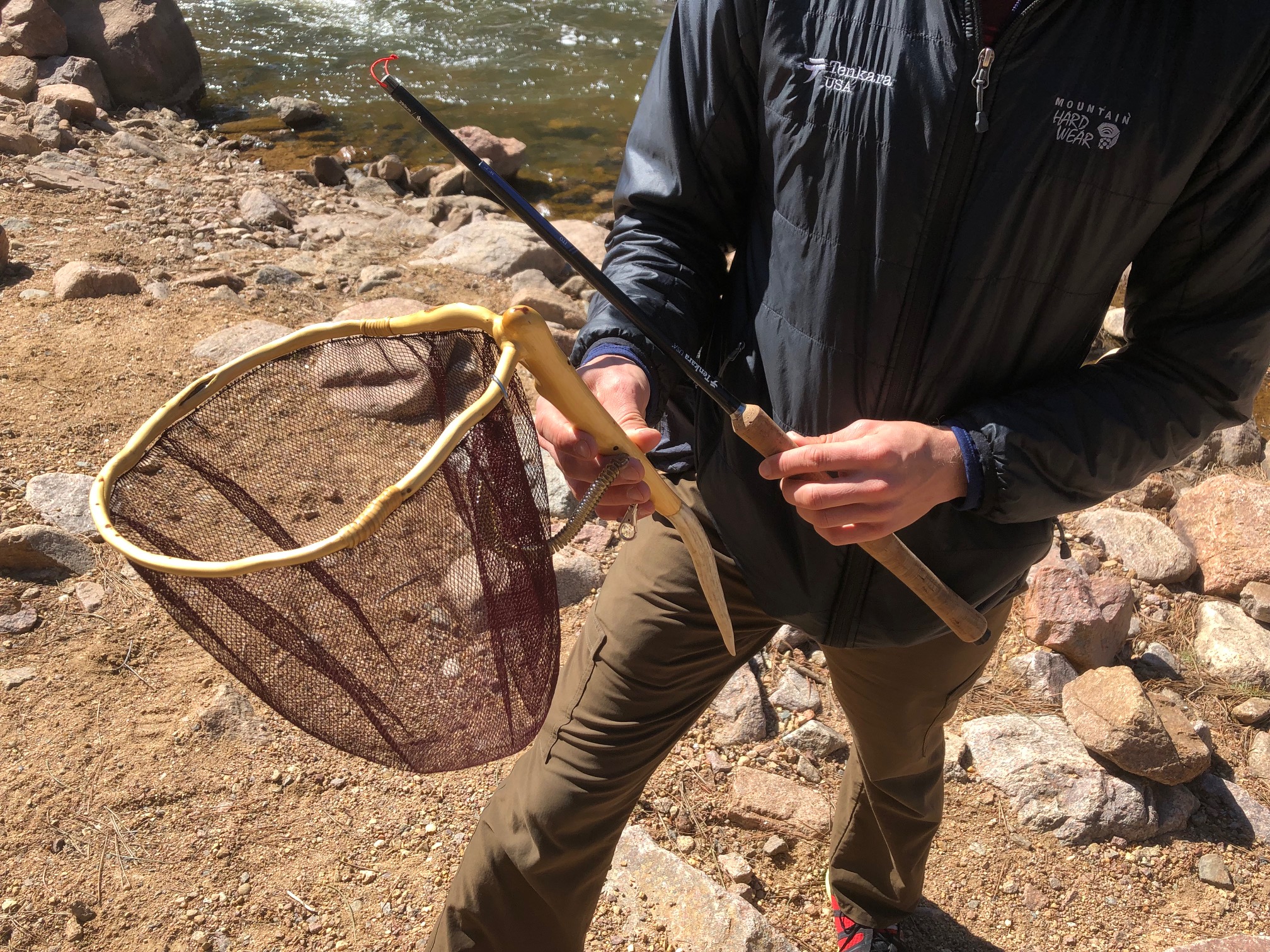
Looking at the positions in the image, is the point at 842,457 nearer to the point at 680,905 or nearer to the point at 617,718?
the point at 617,718

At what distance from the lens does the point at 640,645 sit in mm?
1797

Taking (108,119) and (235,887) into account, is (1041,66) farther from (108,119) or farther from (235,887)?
(108,119)

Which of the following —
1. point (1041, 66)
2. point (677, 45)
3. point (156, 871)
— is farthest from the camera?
point (156, 871)

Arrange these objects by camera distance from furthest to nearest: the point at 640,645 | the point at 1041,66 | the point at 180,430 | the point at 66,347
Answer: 1. the point at 66,347
2. the point at 640,645
3. the point at 1041,66
4. the point at 180,430

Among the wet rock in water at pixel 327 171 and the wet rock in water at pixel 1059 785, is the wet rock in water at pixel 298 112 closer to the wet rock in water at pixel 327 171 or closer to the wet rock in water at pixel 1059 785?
the wet rock in water at pixel 327 171

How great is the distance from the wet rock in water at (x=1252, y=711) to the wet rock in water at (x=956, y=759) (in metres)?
0.99

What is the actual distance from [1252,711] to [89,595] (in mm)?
3731

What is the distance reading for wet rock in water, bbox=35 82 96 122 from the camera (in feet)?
23.5

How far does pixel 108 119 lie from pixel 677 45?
25.5 feet

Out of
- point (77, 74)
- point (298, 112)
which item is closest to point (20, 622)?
point (77, 74)

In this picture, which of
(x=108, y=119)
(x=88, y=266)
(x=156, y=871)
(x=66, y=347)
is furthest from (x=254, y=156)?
(x=156, y=871)

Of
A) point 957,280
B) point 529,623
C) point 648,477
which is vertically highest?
point 957,280

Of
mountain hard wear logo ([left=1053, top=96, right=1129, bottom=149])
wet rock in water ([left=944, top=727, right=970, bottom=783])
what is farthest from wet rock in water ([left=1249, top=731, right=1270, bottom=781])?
mountain hard wear logo ([left=1053, top=96, right=1129, bottom=149])

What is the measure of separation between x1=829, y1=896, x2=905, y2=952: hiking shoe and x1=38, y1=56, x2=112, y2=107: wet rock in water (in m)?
8.39
